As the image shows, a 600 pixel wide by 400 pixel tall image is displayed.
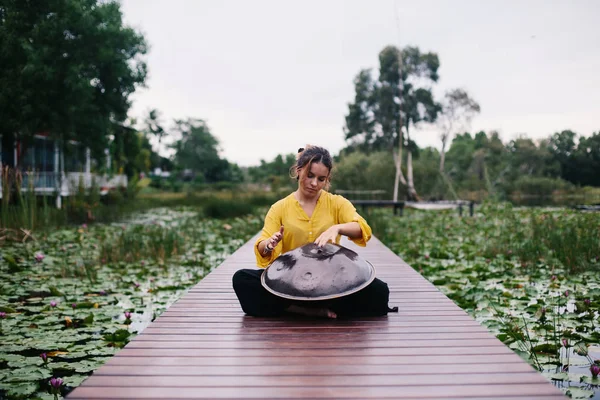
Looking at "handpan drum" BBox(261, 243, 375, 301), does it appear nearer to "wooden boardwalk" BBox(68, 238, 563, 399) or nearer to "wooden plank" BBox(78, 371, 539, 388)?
"wooden boardwalk" BBox(68, 238, 563, 399)

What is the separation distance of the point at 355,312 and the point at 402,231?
7.67m

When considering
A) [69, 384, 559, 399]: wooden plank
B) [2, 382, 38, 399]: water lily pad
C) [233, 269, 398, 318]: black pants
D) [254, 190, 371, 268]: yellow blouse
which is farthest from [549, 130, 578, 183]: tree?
[2, 382, 38, 399]: water lily pad

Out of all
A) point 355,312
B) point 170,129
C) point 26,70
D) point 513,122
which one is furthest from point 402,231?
point 170,129

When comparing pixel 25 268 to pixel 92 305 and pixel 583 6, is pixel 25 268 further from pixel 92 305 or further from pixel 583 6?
pixel 583 6

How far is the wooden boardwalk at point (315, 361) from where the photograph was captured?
181cm

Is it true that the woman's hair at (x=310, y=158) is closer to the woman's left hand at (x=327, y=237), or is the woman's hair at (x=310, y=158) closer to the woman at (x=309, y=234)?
the woman at (x=309, y=234)

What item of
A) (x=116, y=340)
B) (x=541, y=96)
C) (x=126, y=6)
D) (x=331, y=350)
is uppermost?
(x=126, y=6)

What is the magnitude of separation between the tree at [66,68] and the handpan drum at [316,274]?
12.4m

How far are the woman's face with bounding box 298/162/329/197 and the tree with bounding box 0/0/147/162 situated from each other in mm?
12194

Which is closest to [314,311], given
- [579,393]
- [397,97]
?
[579,393]

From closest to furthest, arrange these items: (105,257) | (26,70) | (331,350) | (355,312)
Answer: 1. (331,350)
2. (355,312)
3. (105,257)
4. (26,70)

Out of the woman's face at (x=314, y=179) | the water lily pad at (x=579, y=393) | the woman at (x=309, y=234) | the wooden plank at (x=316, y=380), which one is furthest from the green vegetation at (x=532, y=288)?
the woman's face at (x=314, y=179)

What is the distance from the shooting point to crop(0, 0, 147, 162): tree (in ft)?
43.2

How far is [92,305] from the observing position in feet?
14.3
